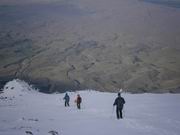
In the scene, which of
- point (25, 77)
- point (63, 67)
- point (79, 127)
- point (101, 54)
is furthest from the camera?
point (101, 54)

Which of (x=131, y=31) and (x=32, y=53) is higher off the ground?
(x=131, y=31)

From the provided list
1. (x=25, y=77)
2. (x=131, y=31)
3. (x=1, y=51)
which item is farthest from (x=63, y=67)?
(x=131, y=31)

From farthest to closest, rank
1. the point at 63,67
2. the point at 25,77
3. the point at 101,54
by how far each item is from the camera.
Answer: the point at 101,54, the point at 63,67, the point at 25,77

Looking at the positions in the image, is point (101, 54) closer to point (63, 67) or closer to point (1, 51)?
point (63, 67)

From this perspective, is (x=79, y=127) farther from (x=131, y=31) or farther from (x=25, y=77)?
(x=131, y=31)

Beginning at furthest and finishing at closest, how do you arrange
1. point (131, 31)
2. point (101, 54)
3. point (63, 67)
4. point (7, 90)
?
1. point (131, 31)
2. point (101, 54)
3. point (63, 67)
4. point (7, 90)

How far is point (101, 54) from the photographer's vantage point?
117 metres

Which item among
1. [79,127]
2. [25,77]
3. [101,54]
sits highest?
[101,54]

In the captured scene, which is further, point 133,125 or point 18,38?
point 18,38

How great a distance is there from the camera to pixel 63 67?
344 feet

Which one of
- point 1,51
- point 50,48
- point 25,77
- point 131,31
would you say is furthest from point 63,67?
point 131,31

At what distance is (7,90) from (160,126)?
49.2 meters

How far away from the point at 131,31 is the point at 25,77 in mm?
57152

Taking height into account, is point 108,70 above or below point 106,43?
below
